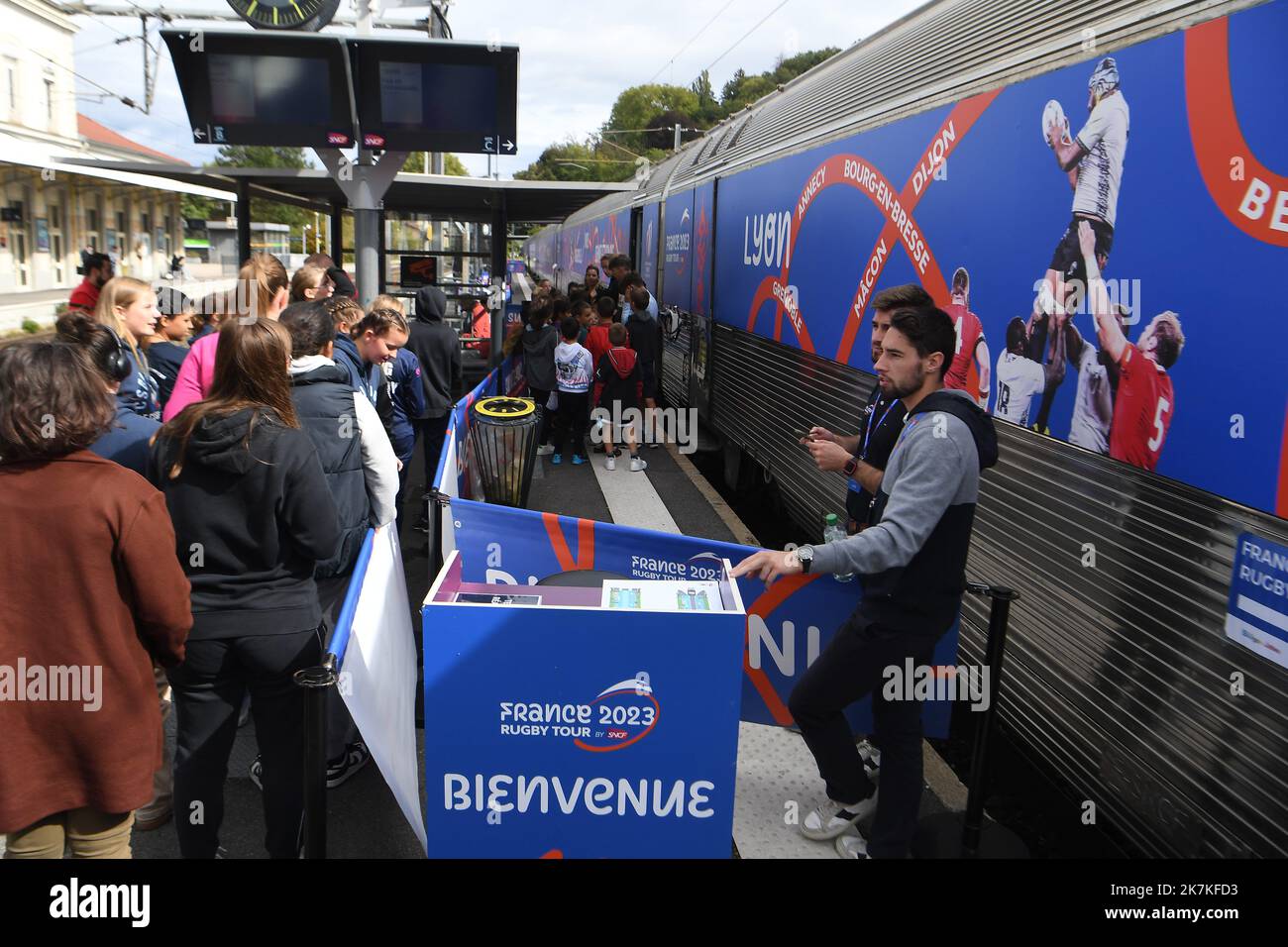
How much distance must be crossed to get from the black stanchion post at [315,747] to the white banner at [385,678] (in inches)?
8.6

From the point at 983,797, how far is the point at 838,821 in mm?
539

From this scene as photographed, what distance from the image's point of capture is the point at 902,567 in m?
3.06

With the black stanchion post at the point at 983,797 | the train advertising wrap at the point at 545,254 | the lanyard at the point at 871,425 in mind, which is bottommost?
the black stanchion post at the point at 983,797

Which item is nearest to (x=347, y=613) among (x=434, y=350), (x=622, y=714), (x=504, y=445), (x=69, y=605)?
(x=69, y=605)

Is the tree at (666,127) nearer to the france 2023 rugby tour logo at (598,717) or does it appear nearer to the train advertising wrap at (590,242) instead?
the train advertising wrap at (590,242)

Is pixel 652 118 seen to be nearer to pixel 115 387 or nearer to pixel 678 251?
pixel 678 251

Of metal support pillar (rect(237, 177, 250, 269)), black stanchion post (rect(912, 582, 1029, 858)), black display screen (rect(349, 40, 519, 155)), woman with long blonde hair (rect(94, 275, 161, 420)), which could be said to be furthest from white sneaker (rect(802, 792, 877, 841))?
metal support pillar (rect(237, 177, 250, 269))

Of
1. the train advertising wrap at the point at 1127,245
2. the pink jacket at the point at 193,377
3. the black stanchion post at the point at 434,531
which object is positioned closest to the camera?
the train advertising wrap at the point at 1127,245

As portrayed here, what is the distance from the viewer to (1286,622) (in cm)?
253

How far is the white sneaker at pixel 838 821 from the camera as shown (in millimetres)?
3645

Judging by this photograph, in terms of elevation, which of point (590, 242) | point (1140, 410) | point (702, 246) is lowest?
point (1140, 410)

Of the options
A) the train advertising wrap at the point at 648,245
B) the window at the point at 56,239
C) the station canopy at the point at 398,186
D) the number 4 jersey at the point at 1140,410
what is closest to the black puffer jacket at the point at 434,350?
the station canopy at the point at 398,186

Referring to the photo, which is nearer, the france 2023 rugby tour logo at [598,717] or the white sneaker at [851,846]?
the france 2023 rugby tour logo at [598,717]

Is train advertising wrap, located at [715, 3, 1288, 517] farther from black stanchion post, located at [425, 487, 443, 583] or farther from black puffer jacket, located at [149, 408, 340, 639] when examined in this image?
black puffer jacket, located at [149, 408, 340, 639]
